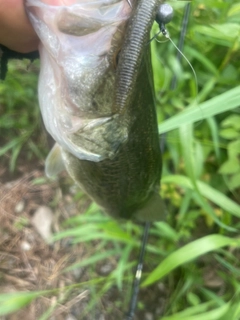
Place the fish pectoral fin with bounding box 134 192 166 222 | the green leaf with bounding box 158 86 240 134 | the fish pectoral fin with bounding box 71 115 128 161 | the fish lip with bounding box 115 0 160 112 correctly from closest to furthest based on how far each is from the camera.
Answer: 1. the fish lip with bounding box 115 0 160 112
2. the fish pectoral fin with bounding box 71 115 128 161
3. the green leaf with bounding box 158 86 240 134
4. the fish pectoral fin with bounding box 134 192 166 222

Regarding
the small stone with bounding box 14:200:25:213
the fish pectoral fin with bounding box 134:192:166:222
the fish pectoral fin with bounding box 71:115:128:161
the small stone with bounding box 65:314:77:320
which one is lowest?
the small stone with bounding box 65:314:77:320

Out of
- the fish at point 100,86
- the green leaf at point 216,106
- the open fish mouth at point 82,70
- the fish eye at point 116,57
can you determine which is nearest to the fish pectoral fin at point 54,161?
the fish at point 100,86

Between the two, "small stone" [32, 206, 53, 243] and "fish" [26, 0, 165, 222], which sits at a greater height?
"fish" [26, 0, 165, 222]

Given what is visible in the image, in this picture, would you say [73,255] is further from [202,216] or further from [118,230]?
[202,216]

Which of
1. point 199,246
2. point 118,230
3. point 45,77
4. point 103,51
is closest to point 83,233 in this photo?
point 118,230

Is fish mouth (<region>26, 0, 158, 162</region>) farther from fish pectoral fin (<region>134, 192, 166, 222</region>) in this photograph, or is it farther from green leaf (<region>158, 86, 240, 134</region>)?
fish pectoral fin (<region>134, 192, 166, 222</region>)

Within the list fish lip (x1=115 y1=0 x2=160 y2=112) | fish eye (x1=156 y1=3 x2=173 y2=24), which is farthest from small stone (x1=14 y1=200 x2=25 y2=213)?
fish eye (x1=156 y1=3 x2=173 y2=24)

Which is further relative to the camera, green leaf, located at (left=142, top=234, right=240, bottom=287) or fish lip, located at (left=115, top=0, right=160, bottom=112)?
green leaf, located at (left=142, top=234, right=240, bottom=287)
